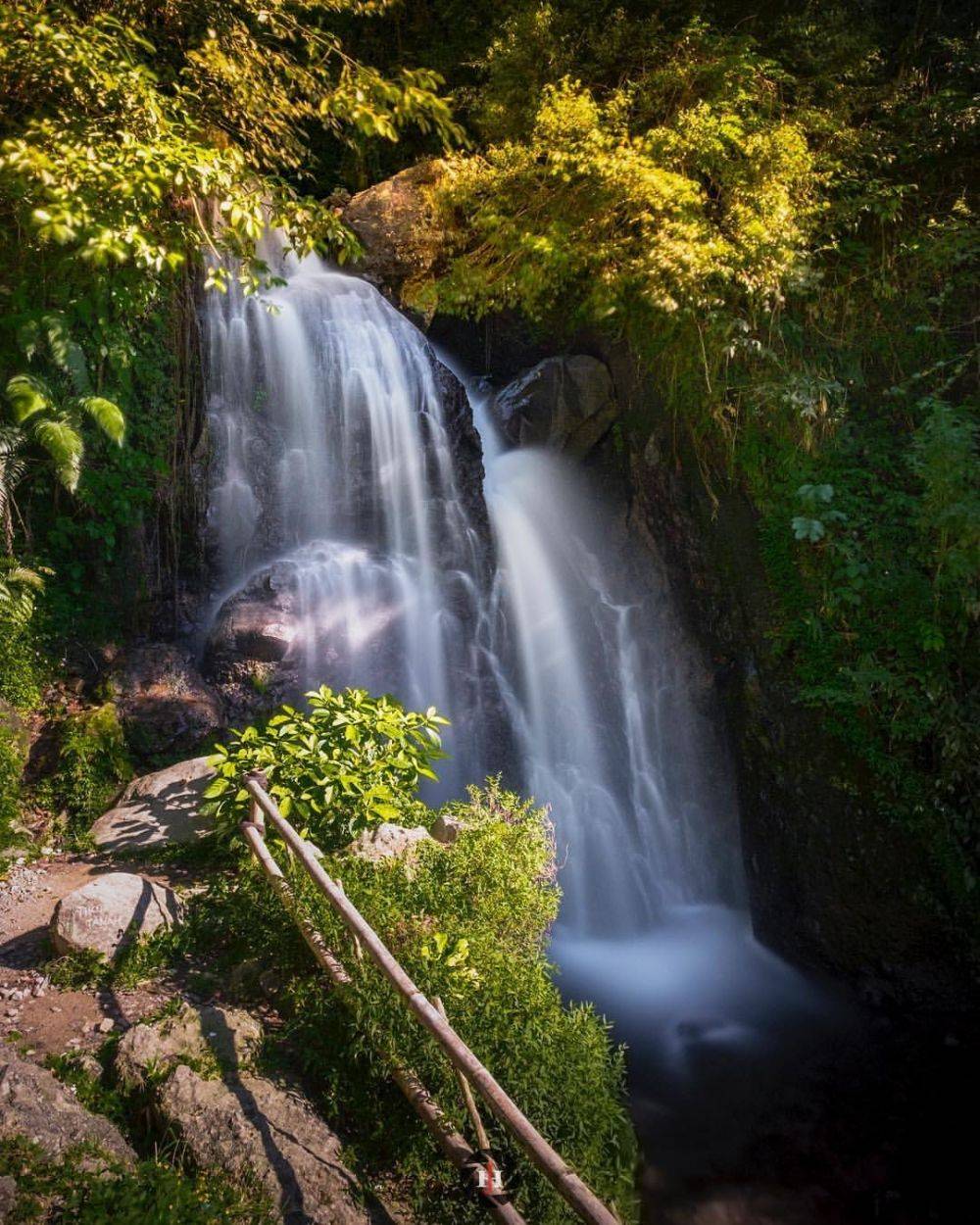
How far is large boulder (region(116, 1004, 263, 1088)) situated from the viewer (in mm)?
3287

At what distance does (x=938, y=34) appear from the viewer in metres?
8.66

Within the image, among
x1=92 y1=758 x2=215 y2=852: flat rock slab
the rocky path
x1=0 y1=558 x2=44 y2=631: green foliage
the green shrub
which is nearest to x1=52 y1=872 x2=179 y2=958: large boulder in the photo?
the rocky path

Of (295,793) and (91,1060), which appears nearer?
(91,1060)

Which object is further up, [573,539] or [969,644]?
[573,539]

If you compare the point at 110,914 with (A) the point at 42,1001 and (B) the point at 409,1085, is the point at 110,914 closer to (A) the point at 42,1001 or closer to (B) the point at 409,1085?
(A) the point at 42,1001

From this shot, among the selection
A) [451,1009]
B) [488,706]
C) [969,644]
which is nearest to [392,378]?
[488,706]

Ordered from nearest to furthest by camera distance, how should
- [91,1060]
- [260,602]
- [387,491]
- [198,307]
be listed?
[91,1060], [260,602], [198,307], [387,491]

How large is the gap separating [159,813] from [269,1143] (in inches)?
131

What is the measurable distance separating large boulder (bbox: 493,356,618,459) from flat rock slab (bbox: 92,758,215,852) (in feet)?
23.0

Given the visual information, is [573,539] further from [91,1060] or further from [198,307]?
[91,1060]

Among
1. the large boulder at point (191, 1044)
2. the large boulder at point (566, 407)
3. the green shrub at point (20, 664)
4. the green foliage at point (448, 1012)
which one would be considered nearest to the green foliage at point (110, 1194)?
the large boulder at point (191, 1044)

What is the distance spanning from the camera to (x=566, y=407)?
1073 centimetres

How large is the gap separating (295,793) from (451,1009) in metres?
1.85

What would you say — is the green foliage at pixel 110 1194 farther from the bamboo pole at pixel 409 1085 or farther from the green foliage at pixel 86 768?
the green foliage at pixel 86 768
